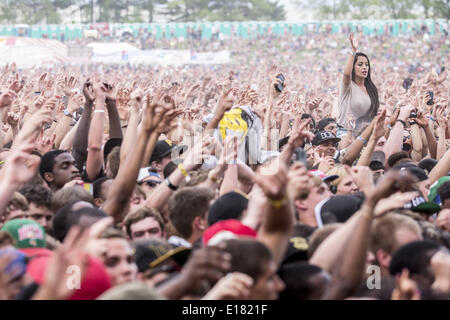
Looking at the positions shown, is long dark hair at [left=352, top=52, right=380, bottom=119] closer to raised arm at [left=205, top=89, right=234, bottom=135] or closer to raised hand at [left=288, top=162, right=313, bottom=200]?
raised arm at [left=205, top=89, right=234, bottom=135]

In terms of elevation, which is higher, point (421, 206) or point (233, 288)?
point (233, 288)

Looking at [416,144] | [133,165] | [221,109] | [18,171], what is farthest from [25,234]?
[416,144]

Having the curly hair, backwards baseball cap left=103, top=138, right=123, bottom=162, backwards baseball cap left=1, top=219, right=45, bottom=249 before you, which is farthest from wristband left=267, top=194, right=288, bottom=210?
backwards baseball cap left=103, top=138, right=123, bottom=162

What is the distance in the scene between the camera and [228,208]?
439 cm

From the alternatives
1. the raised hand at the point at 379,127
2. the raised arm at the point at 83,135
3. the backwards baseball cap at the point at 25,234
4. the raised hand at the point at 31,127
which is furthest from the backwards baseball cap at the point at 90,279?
the raised hand at the point at 379,127

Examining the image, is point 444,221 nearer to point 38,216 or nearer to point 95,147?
point 38,216

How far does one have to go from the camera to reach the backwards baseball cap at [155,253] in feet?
12.3

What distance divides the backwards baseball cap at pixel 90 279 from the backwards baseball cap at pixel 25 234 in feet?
2.01

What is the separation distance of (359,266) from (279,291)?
41 centimetres

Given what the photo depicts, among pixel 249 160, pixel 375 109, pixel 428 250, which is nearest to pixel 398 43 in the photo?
pixel 375 109

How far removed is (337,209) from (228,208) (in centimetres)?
93

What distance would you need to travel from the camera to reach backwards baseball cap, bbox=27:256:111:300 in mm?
3318
